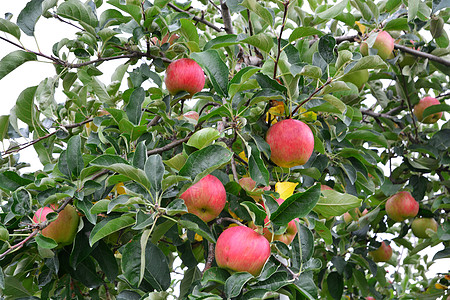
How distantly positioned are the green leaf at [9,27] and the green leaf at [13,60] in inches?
2.5

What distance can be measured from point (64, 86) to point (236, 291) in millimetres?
1235

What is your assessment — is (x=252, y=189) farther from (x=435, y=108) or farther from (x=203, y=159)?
(x=435, y=108)

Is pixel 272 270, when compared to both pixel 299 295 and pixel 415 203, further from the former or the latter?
pixel 415 203

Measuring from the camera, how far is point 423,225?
249 centimetres

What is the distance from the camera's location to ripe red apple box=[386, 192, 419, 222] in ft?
7.78

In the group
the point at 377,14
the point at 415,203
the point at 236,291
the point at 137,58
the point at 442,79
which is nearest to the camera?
the point at 236,291

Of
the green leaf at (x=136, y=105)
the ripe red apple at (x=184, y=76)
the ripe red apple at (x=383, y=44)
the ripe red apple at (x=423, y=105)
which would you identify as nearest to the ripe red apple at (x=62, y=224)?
the green leaf at (x=136, y=105)

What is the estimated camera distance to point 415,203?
241cm

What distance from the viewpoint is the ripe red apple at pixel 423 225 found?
2.48 m

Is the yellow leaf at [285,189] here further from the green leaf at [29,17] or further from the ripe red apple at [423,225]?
the ripe red apple at [423,225]

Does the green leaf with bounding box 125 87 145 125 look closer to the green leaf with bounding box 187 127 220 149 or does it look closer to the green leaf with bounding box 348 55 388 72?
the green leaf with bounding box 187 127 220 149

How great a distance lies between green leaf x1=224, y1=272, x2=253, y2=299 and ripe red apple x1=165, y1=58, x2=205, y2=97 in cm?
79

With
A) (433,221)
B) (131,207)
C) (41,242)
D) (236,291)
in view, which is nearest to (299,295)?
(236,291)

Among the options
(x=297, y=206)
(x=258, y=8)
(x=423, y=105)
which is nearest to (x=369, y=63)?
(x=258, y=8)
